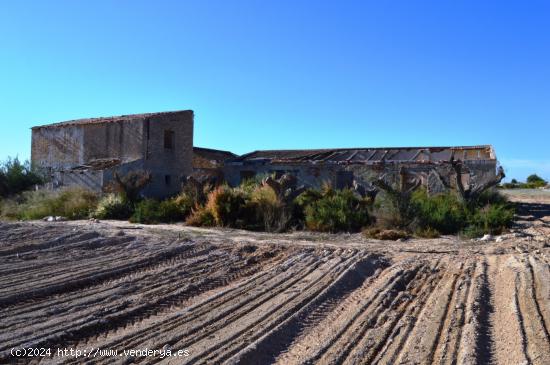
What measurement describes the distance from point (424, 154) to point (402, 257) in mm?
19572

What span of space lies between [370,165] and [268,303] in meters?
21.6

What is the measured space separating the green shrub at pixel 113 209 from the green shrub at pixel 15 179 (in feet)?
25.9

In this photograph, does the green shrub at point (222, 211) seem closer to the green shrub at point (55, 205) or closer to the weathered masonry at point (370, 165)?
the green shrub at point (55, 205)

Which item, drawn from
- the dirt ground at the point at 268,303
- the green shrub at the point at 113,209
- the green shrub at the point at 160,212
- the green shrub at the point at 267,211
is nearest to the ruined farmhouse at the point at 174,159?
the green shrub at the point at 113,209

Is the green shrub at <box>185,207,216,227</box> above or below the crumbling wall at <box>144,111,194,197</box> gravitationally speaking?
below

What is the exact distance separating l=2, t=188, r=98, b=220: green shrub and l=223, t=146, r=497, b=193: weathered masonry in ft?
31.6

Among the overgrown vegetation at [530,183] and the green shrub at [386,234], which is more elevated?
the overgrown vegetation at [530,183]

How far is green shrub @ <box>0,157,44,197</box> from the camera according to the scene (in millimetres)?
28734

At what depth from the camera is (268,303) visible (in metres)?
7.75

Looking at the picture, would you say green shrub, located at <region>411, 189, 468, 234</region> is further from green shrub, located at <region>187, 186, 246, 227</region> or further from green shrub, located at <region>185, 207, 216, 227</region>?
green shrub, located at <region>185, 207, 216, 227</region>

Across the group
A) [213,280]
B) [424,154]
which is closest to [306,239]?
[213,280]

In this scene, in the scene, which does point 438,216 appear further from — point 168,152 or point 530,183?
point 530,183

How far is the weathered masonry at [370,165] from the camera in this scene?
2688 centimetres

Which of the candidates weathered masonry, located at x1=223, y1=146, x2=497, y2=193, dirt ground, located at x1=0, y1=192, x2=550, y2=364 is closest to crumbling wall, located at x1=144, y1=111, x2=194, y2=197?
weathered masonry, located at x1=223, y1=146, x2=497, y2=193
